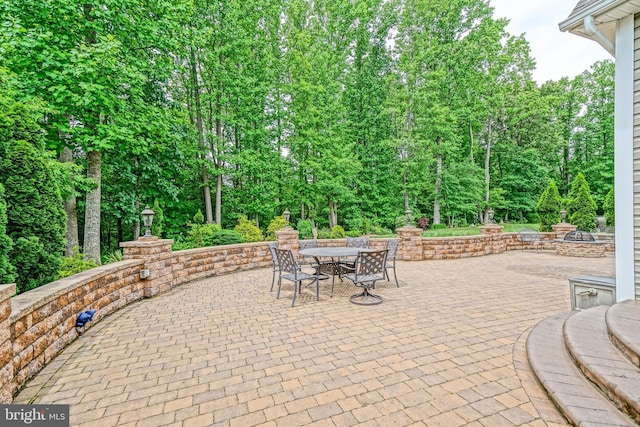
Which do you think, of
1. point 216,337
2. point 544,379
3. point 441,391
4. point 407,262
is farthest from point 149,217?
point 407,262

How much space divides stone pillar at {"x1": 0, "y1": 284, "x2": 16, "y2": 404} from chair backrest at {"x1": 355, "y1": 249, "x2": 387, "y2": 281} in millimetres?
3742

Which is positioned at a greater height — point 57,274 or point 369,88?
point 369,88

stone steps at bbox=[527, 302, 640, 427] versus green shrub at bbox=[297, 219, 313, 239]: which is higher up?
green shrub at bbox=[297, 219, 313, 239]

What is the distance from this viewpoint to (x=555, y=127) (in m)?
21.6

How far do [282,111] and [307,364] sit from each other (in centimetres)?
1347

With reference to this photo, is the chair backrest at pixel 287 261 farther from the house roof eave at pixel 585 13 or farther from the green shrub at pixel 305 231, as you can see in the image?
the green shrub at pixel 305 231

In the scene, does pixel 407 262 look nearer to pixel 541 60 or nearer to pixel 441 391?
pixel 441 391

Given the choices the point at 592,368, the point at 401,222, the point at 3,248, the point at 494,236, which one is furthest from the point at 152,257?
the point at 401,222

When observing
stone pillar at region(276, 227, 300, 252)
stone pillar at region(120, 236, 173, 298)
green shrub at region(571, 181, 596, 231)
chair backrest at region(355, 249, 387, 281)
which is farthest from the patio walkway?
green shrub at region(571, 181, 596, 231)

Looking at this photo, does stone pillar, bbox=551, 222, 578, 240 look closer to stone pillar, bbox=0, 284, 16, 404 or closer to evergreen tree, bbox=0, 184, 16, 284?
stone pillar, bbox=0, 284, 16, 404

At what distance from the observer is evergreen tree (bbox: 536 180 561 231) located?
42.5ft

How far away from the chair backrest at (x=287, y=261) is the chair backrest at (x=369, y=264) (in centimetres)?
103

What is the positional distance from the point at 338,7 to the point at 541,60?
50.5 ft

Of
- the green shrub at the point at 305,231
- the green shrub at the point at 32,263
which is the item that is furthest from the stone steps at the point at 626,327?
the green shrub at the point at 305,231
